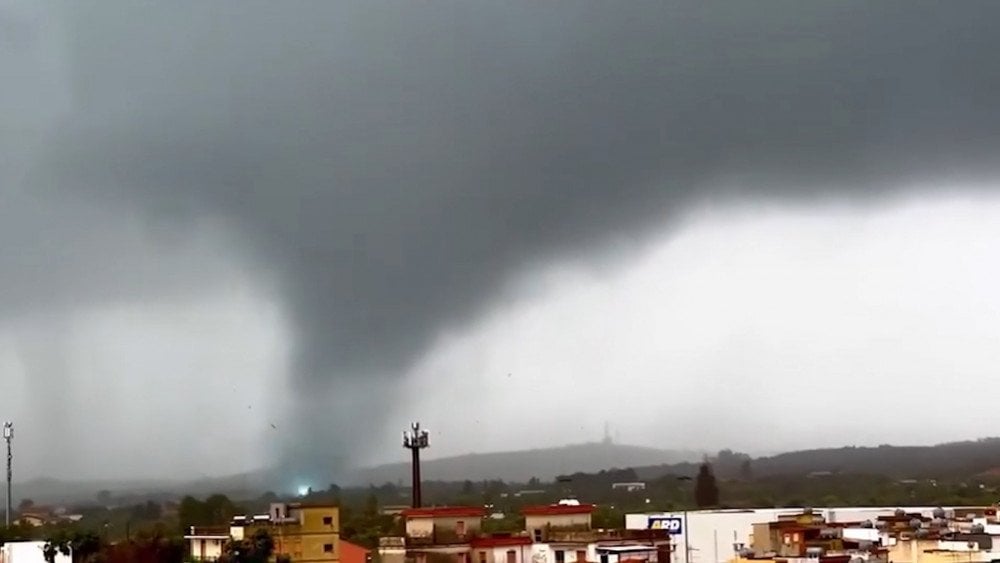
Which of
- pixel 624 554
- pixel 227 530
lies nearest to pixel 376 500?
pixel 227 530

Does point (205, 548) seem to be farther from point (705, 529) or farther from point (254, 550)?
point (705, 529)

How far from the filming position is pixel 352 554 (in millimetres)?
37188

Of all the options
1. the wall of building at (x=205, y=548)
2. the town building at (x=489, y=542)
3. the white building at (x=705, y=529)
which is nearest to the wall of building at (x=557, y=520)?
the town building at (x=489, y=542)

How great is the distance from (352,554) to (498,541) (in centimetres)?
425

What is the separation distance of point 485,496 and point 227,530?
1694 inches

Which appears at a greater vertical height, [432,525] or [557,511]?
[557,511]

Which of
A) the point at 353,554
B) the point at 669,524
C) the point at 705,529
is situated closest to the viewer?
the point at 353,554

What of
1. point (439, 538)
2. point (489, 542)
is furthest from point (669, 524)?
point (439, 538)

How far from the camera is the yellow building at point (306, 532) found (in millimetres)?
35656

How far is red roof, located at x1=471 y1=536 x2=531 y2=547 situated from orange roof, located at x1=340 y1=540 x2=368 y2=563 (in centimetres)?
312

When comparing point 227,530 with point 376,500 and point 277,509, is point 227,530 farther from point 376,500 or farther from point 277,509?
point 376,500

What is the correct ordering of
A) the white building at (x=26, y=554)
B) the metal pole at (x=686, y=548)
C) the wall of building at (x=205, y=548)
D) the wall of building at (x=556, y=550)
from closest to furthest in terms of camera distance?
the wall of building at (x=556, y=550)
the wall of building at (x=205, y=548)
the white building at (x=26, y=554)
the metal pole at (x=686, y=548)

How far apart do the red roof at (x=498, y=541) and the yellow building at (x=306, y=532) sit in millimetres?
3713

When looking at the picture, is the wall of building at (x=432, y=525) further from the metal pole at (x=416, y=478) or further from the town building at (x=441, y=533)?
the metal pole at (x=416, y=478)
